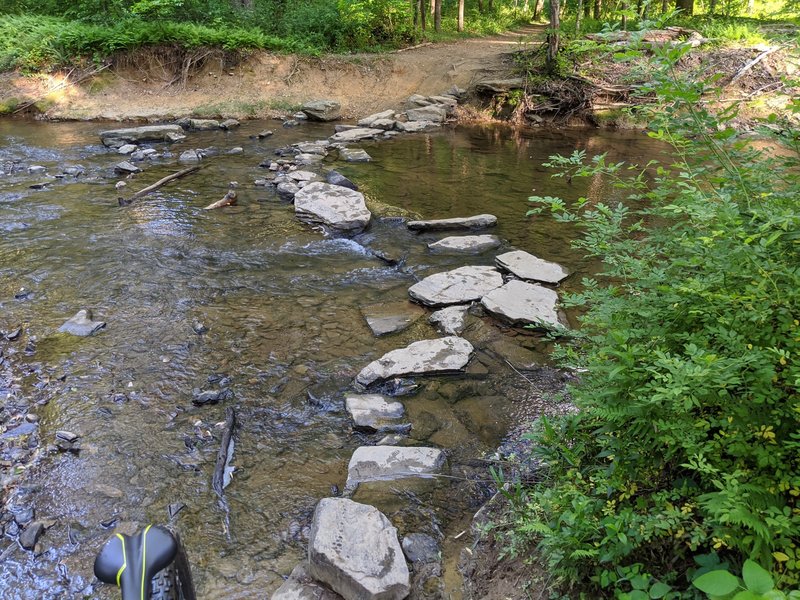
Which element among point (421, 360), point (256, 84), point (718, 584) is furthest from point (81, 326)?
point (256, 84)

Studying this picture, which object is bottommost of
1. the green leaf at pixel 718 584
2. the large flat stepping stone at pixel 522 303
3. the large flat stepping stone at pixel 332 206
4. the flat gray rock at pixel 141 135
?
the large flat stepping stone at pixel 522 303

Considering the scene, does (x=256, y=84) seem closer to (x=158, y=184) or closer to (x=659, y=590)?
(x=158, y=184)

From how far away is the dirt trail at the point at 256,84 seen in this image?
1458 centimetres

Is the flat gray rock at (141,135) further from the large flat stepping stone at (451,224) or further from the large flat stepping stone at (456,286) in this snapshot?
the large flat stepping stone at (456,286)

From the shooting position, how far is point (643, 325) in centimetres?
229

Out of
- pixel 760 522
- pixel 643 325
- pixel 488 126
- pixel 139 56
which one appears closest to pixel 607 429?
pixel 643 325

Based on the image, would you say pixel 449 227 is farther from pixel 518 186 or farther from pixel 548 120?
pixel 548 120

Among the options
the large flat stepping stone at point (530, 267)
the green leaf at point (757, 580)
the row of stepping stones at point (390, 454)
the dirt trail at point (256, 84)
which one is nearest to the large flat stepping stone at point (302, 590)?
the row of stepping stones at point (390, 454)

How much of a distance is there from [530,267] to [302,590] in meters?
4.38

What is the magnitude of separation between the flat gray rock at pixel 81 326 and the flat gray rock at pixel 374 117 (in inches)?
396

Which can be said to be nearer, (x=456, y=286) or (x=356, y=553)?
(x=356, y=553)

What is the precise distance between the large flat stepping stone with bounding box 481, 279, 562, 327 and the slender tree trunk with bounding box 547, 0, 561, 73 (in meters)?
11.2

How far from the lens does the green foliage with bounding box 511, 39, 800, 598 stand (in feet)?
5.57

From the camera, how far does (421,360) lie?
4.40 metres
